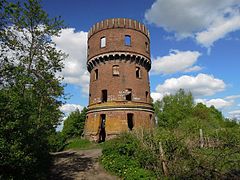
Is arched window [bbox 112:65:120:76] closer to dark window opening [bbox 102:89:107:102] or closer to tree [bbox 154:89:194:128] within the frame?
dark window opening [bbox 102:89:107:102]

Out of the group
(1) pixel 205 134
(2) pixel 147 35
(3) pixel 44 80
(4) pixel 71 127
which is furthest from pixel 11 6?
(4) pixel 71 127

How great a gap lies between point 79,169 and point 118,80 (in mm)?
11258

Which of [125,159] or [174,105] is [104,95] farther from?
[174,105]

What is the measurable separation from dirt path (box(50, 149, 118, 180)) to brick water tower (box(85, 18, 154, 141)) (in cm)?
581

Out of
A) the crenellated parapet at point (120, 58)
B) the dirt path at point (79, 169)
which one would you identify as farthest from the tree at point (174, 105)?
the dirt path at point (79, 169)

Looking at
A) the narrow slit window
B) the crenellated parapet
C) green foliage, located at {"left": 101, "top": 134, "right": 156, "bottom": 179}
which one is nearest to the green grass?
green foliage, located at {"left": 101, "top": 134, "right": 156, "bottom": 179}

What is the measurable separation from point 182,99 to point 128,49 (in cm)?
3117

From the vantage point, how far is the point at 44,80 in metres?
12.6

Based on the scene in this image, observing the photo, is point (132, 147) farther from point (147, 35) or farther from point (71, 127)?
point (71, 127)

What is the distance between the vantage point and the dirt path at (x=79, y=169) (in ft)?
38.9

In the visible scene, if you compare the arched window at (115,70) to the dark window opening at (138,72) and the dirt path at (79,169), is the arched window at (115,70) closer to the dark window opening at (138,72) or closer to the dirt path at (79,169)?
the dark window opening at (138,72)

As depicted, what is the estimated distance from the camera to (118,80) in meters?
22.4

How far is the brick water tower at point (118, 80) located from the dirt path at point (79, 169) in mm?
5807

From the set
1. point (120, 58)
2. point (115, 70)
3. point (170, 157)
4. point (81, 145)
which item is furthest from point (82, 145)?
point (170, 157)
